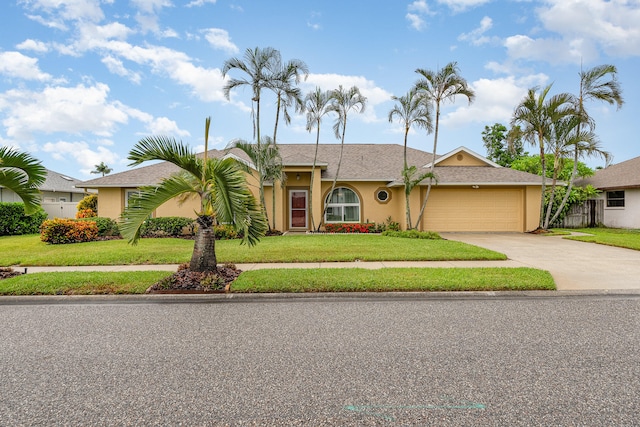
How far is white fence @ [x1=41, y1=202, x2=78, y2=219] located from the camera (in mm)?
22922

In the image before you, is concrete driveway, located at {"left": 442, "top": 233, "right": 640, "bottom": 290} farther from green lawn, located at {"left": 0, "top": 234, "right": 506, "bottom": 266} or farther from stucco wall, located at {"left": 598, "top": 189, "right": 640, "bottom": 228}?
A: stucco wall, located at {"left": 598, "top": 189, "right": 640, "bottom": 228}

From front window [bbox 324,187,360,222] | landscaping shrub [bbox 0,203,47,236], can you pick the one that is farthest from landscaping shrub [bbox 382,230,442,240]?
landscaping shrub [bbox 0,203,47,236]

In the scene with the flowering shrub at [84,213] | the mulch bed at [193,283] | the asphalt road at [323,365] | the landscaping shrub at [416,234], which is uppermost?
the flowering shrub at [84,213]

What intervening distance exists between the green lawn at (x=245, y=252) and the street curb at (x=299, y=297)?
3260mm

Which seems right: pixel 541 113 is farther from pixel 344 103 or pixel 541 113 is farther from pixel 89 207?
pixel 89 207

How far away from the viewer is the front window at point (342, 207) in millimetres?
19516

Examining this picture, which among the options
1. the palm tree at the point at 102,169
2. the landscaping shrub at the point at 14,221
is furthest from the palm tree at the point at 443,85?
the palm tree at the point at 102,169

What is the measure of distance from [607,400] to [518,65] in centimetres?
1955

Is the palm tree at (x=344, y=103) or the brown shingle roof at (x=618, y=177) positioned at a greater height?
the palm tree at (x=344, y=103)

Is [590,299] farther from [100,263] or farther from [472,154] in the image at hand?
[472,154]

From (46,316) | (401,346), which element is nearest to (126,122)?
(46,316)

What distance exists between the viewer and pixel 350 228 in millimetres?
18328

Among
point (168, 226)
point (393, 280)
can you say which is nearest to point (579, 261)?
point (393, 280)

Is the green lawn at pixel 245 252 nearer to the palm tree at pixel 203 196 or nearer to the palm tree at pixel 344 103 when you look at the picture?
the palm tree at pixel 203 196
